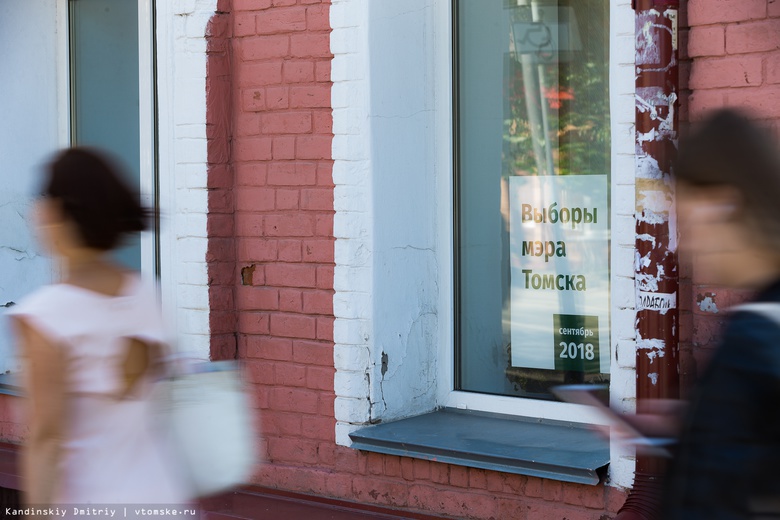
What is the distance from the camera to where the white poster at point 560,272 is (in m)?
5.01

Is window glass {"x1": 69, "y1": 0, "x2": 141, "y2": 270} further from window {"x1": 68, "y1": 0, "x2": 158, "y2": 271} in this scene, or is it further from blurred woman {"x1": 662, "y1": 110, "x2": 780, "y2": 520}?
Result: blurred woman {"x1": 662, "y1": 110, "x2": 780, "y2": 520}

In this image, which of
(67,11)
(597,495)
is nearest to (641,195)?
(597,495)

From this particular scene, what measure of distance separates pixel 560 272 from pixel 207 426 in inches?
103

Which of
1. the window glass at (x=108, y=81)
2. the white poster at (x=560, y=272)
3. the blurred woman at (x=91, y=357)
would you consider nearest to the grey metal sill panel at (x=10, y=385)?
the window glass at (x=108, y=81)

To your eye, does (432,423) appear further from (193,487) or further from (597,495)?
(193,487)

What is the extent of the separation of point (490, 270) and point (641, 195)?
56.9 inches

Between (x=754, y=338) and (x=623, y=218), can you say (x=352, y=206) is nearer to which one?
(x=623, y=218)

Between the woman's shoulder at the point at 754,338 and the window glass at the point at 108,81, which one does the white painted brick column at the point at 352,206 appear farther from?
the woman's shoulder at the point at 754,338

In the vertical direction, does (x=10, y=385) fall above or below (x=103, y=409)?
below

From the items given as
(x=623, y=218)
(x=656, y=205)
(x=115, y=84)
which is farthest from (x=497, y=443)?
(x=115, y=84)

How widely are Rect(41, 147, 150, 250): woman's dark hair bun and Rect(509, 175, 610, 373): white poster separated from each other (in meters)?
2.63

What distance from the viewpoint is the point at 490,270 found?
5.38m

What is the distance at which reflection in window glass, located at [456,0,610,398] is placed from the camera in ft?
16.5

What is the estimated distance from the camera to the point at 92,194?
109 inches
